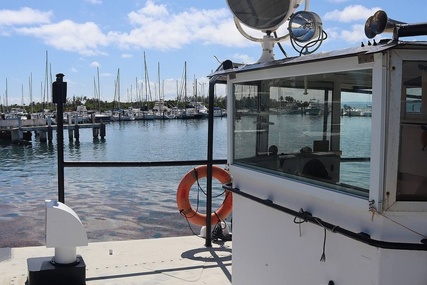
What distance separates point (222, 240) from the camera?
6359mm

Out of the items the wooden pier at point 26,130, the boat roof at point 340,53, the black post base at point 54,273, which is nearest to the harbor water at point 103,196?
the boat roof at point 340,53

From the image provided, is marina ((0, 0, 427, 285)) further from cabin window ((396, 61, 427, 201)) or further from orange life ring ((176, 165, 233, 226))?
orange life ring ((176, 165, 233, 226))

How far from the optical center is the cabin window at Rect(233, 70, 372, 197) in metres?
2.45

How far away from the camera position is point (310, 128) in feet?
9.65

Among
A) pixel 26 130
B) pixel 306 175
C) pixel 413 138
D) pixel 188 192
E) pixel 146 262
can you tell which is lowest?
pixel 26 130

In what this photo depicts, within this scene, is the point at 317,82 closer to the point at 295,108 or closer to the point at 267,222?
the point at 295,108

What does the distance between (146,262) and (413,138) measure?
3849mm

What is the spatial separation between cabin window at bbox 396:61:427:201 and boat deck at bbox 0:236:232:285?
116 inches

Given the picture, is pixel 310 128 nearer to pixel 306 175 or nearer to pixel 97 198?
pixel 306 175

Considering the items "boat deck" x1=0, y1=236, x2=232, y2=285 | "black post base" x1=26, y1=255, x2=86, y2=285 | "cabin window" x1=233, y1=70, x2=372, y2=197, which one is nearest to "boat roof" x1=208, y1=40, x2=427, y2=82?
"cabin window" x1=233, y1=70, x2=372, y2=197

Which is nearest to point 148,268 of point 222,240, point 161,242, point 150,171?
point 161,242

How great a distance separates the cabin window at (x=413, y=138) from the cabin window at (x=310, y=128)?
16 cm

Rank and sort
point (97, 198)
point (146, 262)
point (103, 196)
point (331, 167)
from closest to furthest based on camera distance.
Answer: point (331, 167), point (146, 262), point (97, 198), point (103, 196)

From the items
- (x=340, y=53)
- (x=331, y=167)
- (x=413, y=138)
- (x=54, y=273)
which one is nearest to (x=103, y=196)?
(x=54, y=273)
